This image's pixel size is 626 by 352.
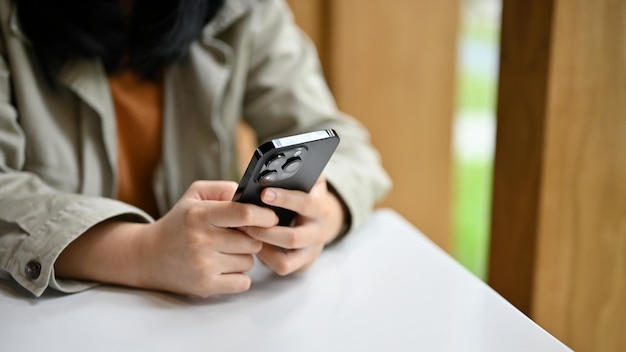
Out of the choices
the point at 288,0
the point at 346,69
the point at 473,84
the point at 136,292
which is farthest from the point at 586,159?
the point at 473,84

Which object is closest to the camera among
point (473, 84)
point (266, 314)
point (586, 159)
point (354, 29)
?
point (266, 314)

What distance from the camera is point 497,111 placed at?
699 millimetres

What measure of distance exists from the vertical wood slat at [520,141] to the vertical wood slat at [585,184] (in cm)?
1

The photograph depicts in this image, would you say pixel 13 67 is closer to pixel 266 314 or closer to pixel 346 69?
pixel 266 314

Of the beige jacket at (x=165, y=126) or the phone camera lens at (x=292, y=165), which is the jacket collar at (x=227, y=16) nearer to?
the beige jacket at (x=165, y=126)

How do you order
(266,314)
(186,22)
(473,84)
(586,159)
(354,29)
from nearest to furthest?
→ (266,314)
(586,159)
(186,22)
(354,29)
(473,84)

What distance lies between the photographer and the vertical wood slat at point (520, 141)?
0.63 m

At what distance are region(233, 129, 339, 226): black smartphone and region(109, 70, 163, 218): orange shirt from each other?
37 cm

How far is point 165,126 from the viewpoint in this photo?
0.83m

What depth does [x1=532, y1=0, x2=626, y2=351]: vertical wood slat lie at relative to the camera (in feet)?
2.02

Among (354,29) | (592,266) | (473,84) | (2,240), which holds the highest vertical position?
(354,29)

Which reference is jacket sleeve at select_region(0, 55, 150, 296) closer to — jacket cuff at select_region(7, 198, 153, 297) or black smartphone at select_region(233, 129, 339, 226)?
jacket cuff at select_region(7, 198, 153, 297)

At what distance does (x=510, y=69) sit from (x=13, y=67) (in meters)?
0.59

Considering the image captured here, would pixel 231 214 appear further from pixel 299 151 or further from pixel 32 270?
pixel 32 270
